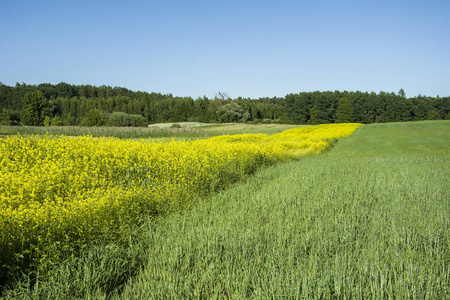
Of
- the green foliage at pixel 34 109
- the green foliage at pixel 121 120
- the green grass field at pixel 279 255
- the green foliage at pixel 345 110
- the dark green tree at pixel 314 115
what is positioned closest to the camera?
the green grass field at pixel 279 255

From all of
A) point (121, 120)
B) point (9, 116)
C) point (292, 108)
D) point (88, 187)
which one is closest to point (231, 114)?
point (292, 108)

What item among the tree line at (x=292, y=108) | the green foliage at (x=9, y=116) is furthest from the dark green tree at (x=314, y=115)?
the green foliage at (x=9, y=116)

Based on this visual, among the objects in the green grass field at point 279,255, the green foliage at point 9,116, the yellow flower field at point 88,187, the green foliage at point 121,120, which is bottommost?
the green grass field at point 279,255

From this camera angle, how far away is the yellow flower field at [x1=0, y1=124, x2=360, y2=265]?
3355 millimetres

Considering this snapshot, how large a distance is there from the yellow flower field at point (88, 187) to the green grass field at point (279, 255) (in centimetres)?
48

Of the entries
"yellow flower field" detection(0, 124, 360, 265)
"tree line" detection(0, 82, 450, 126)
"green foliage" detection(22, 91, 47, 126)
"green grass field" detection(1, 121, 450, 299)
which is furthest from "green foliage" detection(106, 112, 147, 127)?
"green grass field" detection(1, 121, 450, 299)

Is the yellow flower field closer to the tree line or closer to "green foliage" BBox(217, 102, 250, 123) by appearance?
the tree line

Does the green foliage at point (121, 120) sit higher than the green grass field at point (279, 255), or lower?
higher

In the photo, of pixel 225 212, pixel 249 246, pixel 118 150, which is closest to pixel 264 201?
pixel 225 212

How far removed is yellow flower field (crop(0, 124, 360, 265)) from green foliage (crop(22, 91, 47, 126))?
49.6 m

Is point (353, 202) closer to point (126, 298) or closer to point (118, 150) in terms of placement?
point (126, 298)

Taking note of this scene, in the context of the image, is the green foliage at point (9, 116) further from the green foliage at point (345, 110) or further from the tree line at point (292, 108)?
the green foliage at point (345, 110)

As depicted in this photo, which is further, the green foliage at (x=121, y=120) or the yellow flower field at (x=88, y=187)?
the green foliage at (x=121, y=120)

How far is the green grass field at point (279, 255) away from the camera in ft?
7.75
